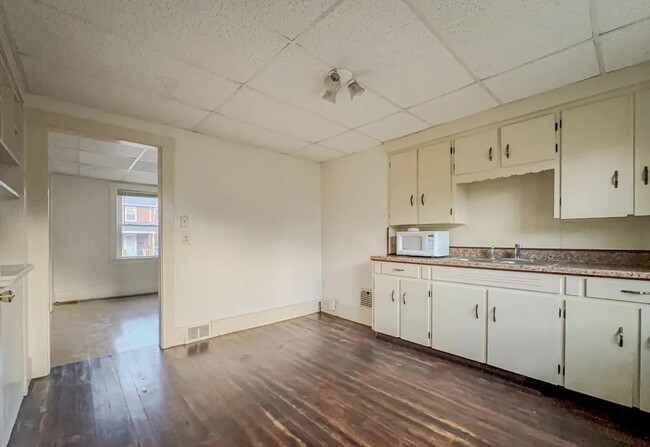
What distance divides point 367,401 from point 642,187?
248cm

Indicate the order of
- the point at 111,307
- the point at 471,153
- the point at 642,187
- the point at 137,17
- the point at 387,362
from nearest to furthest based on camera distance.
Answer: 1. the point at 137,17
2. the point at 642,187
3. the point at 387,362
4. the point at 471,153
5. the point at 111,307

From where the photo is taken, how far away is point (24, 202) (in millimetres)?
2330

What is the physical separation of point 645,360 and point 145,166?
6.03 metres

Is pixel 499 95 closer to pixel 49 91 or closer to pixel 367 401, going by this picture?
pixel 367 401

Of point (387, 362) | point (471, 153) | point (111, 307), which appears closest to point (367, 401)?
point (387, 362)

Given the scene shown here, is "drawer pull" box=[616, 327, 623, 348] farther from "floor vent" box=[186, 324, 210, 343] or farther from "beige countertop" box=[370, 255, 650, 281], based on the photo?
"floor vent" box=[186, 324, 210, 343]

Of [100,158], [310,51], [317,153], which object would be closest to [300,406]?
[310,51]

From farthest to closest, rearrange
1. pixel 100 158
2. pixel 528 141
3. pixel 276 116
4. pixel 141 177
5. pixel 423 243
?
pixel 141 177 → pixel 100 158 → pixel 423 243 → pixel 276 116 → pixel 528 141

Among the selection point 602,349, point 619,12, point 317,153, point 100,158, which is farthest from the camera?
point 100,158

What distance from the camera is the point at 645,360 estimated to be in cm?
182

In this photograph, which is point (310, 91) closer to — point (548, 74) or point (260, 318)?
point (548, 74)

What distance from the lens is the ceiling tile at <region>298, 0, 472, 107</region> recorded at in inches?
62.1

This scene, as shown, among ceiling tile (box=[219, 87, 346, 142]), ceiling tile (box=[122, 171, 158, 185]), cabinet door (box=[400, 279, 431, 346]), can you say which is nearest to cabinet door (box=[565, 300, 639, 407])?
cabinet door (box=[400, 279, 431, 346])

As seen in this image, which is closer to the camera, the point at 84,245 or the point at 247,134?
the point at 247,134
